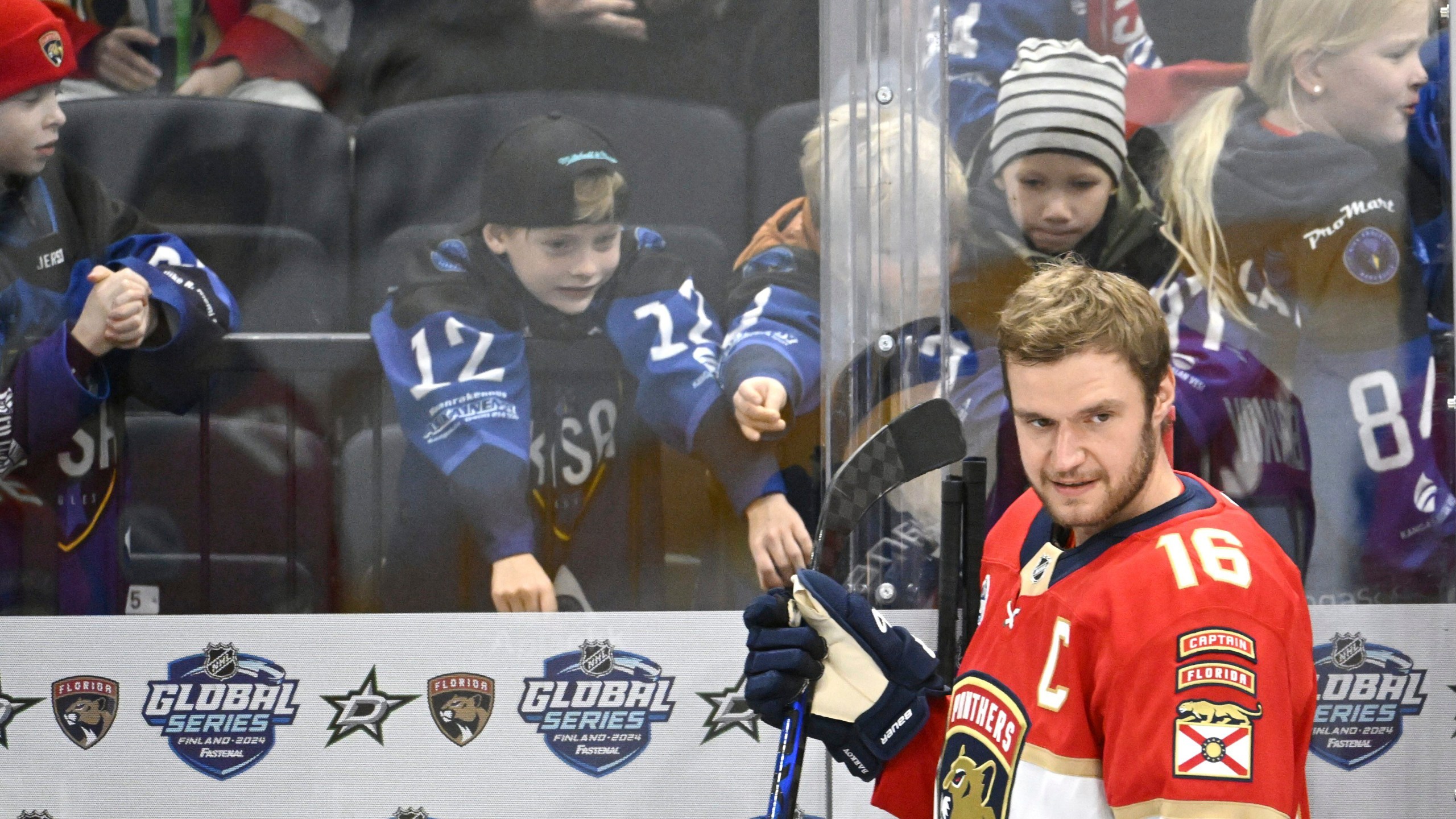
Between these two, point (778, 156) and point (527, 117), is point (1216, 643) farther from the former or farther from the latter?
point (527, 117)

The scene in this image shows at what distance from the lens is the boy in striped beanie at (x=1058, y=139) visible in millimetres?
2010

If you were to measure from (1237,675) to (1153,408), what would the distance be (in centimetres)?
31

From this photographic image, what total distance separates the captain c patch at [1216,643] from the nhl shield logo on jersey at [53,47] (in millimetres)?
1929

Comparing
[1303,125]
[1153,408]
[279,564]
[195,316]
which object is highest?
[1303,125]

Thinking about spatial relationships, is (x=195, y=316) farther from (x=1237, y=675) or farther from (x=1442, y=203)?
(x=1442, y=203)

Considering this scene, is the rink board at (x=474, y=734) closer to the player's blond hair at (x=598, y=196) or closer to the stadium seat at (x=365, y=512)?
the stadium seat at (x=365, y=512)

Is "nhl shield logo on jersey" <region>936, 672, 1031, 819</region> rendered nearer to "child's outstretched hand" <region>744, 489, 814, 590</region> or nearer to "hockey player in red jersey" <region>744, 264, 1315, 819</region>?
"hockey player in red jersey" <region>744, 264, 1315, 819</region>

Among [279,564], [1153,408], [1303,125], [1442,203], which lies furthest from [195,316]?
[1442,203]

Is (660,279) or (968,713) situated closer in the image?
(968,713)

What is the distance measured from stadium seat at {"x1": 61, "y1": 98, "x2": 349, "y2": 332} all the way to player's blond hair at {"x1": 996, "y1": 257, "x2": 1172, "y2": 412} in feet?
3.79

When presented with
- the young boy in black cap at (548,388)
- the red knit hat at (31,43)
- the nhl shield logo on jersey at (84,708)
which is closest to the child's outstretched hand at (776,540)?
the young boy in black cap at (548,388)

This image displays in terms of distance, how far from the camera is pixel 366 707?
2.02 metres

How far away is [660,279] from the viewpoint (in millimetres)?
2055

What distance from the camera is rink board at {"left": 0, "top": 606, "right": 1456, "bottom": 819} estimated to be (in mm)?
1979
